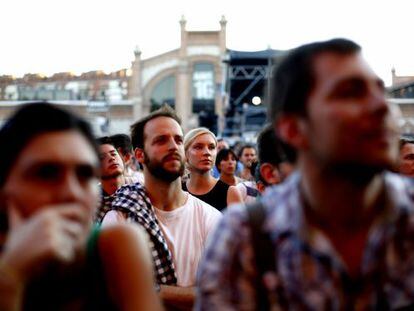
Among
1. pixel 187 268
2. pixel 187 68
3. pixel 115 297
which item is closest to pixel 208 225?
pixel 187 268

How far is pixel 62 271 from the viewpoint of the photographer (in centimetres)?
180

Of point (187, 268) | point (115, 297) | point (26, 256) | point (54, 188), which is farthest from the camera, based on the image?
point (187, 268)

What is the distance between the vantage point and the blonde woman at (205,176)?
587cm

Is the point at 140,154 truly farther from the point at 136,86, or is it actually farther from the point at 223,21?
the point at 223,21

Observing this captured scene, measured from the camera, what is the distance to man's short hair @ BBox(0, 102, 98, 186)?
1.89m

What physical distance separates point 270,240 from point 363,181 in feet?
0.99

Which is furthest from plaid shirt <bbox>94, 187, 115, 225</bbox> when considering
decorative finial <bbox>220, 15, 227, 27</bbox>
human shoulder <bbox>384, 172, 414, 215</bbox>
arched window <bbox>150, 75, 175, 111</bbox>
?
decorative finial <bbox>220, 15, 227, 27</bbox>

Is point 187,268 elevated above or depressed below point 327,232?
below

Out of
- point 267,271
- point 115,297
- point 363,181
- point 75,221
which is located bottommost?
point 115,297

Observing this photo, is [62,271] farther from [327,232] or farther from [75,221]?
[327,232]

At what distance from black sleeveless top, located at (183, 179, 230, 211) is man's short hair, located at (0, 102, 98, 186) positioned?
3.95 m

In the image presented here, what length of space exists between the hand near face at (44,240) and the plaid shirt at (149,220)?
2236 mm

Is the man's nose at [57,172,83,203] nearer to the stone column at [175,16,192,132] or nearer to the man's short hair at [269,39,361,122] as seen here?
the man's short hair at [269,39,361,122]

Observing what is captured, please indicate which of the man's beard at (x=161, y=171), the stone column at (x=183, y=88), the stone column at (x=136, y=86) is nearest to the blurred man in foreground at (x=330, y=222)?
the man's beard at (x=161, y=171)
